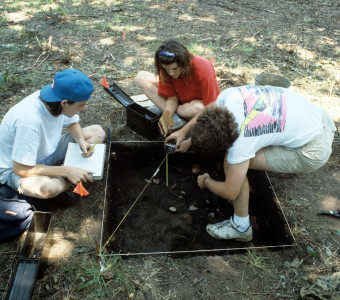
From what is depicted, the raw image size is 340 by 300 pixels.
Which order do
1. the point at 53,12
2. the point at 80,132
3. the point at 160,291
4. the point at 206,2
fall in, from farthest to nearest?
1. the point at 206,2
2. the point at 53,12
3. the point at 80,132
4. the point at 160,291

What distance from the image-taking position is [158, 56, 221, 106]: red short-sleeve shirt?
2.69m

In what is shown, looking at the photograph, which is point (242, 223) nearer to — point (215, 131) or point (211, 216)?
point (211, 216)

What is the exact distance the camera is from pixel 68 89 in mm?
2029

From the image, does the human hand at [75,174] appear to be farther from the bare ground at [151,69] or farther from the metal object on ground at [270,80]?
the metal object on ground at [270,80]

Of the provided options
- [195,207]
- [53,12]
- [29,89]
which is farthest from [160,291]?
[53,12]

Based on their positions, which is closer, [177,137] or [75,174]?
[75,174]

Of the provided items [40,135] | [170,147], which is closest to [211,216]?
[170,147]

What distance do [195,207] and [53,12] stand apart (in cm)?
541

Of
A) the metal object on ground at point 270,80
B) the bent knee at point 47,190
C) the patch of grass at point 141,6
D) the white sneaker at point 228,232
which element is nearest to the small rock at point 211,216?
the white sneaker at point 228,232

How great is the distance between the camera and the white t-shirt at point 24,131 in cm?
200

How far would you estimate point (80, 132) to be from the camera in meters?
2.67

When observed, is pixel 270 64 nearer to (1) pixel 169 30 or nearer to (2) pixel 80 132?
(1) pixel 169 30

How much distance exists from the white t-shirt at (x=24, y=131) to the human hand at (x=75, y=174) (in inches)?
10.0

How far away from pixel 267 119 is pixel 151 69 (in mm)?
2750
